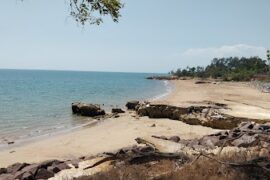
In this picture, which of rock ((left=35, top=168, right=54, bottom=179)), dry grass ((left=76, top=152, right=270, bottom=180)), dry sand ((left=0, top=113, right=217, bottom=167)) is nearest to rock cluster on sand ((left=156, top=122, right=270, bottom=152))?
dry grass ((left=76, top=152, right=270, bottom=180))

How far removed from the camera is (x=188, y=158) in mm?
9070

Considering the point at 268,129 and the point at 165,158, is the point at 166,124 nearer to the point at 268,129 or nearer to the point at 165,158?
the point at 268,129

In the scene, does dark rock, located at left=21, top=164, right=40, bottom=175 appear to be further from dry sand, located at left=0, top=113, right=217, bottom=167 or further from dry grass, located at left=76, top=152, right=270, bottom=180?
dry grass, located at left=76, top=152, right=270, bottom=180

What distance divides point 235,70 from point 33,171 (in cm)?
14525

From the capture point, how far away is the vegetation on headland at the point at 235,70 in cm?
12757

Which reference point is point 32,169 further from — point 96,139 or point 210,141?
point 96,139

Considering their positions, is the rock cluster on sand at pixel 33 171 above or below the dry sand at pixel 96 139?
above

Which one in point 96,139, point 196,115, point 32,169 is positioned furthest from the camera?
point 196,115

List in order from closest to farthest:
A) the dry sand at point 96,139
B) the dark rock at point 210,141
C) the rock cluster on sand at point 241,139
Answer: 1. the rock cluster on sand at point 241,139
2. the dark rock at point 210,141
3. the dry sand at point 96,139

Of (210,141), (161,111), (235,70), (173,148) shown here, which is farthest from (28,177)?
(235,70)

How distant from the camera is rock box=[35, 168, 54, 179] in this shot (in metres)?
11.5

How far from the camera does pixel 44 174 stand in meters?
11.7

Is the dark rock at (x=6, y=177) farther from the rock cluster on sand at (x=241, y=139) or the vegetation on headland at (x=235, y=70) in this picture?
the vegetation on headland at (x=235, y=70)

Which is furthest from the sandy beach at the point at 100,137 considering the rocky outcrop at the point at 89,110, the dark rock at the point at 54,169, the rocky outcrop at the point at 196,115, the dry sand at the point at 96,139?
the rocky outcrop at the point at 89,110
